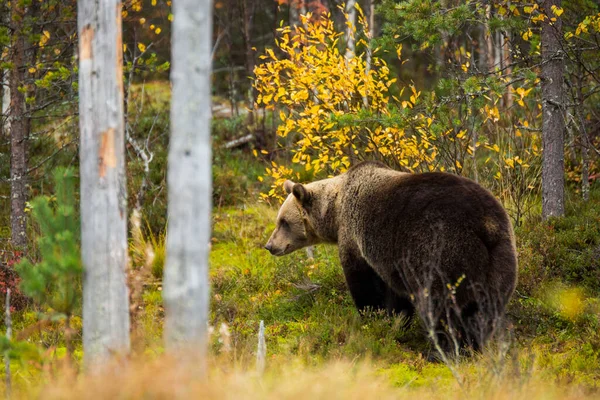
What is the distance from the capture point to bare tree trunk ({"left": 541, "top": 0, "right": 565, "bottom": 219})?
823 cm

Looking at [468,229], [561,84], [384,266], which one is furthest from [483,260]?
[561,84]

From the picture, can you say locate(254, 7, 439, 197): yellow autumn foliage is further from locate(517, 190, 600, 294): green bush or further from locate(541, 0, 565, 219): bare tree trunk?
locate(517, 190, 600, 294): green bush

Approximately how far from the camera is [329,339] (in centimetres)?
673

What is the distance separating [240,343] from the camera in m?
6.33

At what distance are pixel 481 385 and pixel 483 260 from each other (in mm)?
1127

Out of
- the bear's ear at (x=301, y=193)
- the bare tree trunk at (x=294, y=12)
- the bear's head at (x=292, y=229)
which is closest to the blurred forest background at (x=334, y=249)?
the bear's head at (x=292, y=229)

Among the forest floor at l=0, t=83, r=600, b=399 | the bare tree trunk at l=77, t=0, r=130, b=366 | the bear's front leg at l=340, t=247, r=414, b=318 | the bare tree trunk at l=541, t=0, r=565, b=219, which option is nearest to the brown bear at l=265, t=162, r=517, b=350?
the bear's front leg at l=340, t=247, r=414, b=318

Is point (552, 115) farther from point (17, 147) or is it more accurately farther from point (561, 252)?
point (17, 147)

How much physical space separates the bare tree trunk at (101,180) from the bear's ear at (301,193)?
3.14 meters

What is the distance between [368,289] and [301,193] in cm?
121

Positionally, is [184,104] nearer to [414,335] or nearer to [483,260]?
[483,260]

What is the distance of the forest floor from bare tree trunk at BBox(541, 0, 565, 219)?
1.41ft

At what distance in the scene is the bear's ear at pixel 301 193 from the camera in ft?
24.2

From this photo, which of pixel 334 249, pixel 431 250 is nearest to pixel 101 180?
pixel 431 250
